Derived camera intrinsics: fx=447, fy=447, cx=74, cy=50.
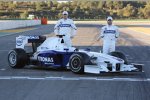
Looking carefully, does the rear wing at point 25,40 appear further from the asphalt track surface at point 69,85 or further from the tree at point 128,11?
the tree at point 128,11

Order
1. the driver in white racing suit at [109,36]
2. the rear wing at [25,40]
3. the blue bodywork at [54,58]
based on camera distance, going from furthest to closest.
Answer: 1. the driver in white racing suit at [109,36]
2. the rear wing at [25,40]
3. the blue bodywork at [54,58]

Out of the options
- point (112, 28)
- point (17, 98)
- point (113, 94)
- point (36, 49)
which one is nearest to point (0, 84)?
point (17, 98)

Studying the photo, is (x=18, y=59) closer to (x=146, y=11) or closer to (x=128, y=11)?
(x=128, y=11)

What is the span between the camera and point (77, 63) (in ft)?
42.3

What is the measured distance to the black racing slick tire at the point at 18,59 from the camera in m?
14.4

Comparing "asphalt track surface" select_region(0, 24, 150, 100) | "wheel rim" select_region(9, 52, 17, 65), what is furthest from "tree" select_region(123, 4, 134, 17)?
"asphalt track surface" select_region(0, 24, 150, 100)

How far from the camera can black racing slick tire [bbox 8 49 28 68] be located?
47.2 feet

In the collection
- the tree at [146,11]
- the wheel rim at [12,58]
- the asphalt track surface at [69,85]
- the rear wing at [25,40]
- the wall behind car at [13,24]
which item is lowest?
the tree at [146,11]

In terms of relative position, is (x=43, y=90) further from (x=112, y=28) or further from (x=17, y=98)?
(x=112, y=28)

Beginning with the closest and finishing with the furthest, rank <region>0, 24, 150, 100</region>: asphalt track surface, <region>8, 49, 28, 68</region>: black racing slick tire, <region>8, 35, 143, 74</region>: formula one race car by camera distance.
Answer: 1. <region>0, 24, 150, 100</region>: asphalt track surface
2. <region>8, 35, 143, 74</region>: formula one race car
3. <region>8, 49, 28, 68</region>: black racing slick tire

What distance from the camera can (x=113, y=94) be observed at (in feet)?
31.7

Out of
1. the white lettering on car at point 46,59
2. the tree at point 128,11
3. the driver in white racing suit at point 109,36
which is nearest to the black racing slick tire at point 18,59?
the white lettering on car at point 46,59

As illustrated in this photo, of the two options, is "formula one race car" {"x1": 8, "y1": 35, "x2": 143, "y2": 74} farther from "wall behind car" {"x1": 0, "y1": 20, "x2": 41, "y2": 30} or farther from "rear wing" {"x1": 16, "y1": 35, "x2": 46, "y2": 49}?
"wall behind car" {"x1": 0, "y1": 20, "x2": 41, "y2": 30}

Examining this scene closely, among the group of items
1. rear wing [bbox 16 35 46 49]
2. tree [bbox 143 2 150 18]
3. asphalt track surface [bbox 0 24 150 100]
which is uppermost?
rear wing [bbox 16 35 46 49]
